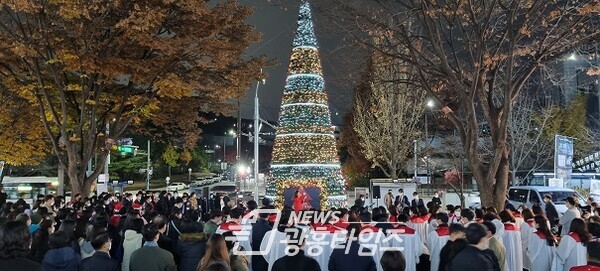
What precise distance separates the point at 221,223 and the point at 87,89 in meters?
9.84

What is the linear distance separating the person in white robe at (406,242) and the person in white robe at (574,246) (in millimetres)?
→ 2291

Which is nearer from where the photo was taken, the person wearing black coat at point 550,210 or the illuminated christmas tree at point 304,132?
the person wearing black coat at point 550,210

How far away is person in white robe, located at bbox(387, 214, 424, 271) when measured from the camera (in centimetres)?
866

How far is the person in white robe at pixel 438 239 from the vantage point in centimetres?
841

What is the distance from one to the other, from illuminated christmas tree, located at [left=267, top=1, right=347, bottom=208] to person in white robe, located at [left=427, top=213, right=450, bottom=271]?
12183 mm

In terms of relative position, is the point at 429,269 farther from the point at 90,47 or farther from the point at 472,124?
the point at 90,47

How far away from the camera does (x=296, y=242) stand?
240 inches

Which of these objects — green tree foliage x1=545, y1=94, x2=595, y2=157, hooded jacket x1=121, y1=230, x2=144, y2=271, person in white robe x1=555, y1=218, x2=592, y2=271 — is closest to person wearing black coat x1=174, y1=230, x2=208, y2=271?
hooded jacket x1=121, y1=230, x2=144, y2=271

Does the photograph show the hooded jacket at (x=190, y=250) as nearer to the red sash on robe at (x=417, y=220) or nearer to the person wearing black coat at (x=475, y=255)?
the person wearing black coat at (x=475, y=255)

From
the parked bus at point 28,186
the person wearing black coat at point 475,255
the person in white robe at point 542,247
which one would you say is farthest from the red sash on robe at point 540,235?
the parked bus at point 28,186

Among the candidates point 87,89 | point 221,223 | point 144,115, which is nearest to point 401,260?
point 221,223

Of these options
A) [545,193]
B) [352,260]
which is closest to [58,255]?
[352,260]

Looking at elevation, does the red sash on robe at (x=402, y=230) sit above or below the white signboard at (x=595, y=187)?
below

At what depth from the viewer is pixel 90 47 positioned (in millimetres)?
15125
